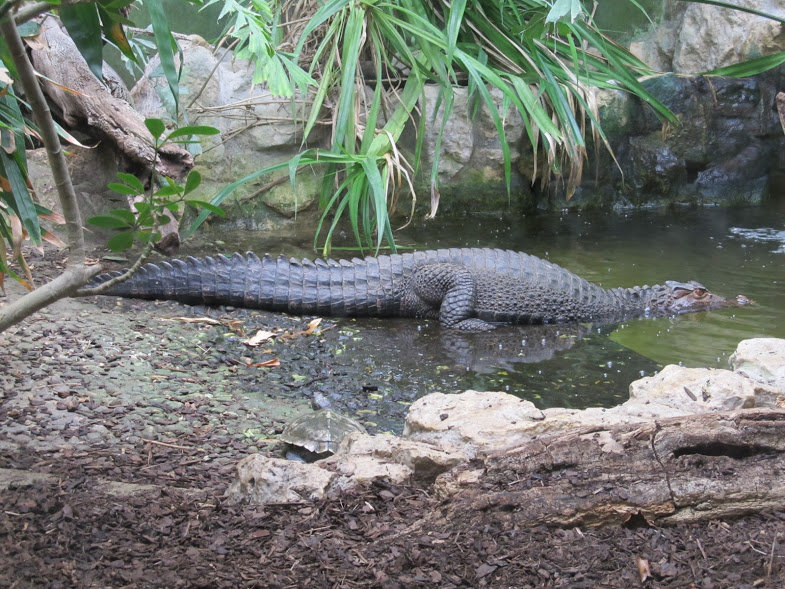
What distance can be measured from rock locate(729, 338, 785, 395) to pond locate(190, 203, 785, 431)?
0.70 meters

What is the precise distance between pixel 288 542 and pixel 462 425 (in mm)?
775

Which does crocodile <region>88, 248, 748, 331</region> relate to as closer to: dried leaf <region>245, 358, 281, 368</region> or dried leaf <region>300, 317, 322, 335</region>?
dried leaf <region>300, 317, 322, 335</region>

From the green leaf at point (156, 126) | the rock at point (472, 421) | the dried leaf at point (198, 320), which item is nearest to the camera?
the green leaf at point (156, 126)

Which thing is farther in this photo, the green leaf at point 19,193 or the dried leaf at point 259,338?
the dried leaf at point 259,338

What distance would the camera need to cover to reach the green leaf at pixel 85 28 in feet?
4.80

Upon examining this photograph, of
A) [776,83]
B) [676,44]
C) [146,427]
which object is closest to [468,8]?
[676,44]

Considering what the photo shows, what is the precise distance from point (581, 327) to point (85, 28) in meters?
4.37

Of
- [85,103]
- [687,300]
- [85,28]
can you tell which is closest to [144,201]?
[85,28]

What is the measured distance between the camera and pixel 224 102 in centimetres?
706

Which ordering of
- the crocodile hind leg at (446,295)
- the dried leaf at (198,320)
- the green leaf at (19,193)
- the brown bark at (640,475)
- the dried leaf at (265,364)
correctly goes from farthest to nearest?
1. the crocodile hind leg at (446,295)
2. the dried leaf at (198,320)
3. the dried leaf at (265,364)
4. the green leaf at (19,193)
5. the brown bark at (640,475)

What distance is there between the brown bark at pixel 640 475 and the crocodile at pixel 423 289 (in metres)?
3.14

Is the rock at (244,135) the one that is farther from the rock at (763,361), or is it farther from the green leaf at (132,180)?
the green leaf at (132,180)

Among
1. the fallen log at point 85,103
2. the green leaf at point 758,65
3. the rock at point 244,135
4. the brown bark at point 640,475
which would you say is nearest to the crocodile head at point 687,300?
the green leaf at point 758,65

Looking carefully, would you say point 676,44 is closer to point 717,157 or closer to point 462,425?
point 717,157
